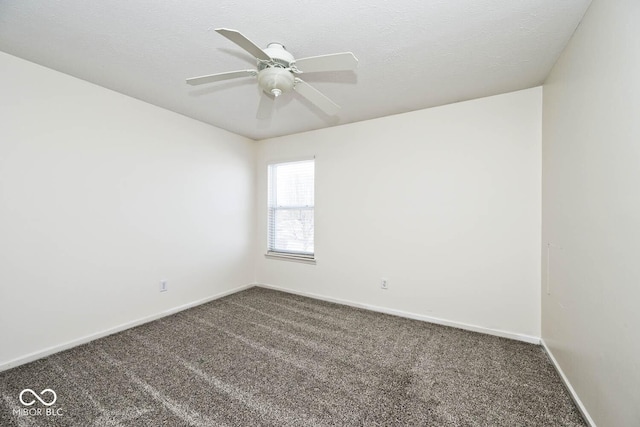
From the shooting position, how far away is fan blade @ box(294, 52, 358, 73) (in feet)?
4.68

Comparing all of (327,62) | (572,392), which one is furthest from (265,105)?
(572,392)

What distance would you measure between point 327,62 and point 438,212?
2041 millimetres

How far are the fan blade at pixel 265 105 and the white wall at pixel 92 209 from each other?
3.28 feet

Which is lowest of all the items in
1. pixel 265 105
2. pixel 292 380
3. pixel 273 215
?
pixel 292 380

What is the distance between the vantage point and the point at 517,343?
7.89ft

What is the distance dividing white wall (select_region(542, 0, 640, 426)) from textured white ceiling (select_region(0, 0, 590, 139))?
37 cm

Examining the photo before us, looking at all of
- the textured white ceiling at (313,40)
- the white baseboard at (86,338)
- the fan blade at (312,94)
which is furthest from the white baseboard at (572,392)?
the white baseboard at (86,338)

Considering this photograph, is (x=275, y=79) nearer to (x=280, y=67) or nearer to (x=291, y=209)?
(x=280, y=67)

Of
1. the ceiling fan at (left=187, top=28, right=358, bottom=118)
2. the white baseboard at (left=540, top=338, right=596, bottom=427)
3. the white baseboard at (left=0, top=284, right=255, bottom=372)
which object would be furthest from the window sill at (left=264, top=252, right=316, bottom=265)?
the white baseboard at (left=540, top=338, right=596, bottom=427)

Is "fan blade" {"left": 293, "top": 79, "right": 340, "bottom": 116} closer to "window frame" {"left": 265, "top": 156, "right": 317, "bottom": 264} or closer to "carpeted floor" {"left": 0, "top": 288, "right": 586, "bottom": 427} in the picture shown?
"window frame" {"left": 265, "top": 156, "right": 317, "bottom": 264}

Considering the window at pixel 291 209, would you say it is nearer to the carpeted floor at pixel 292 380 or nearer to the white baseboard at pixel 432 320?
the white baseboard at pixel 432 320

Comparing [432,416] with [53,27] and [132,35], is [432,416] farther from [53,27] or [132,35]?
[53,27]

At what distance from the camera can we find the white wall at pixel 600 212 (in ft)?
3.74

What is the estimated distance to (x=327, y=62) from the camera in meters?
1.50
